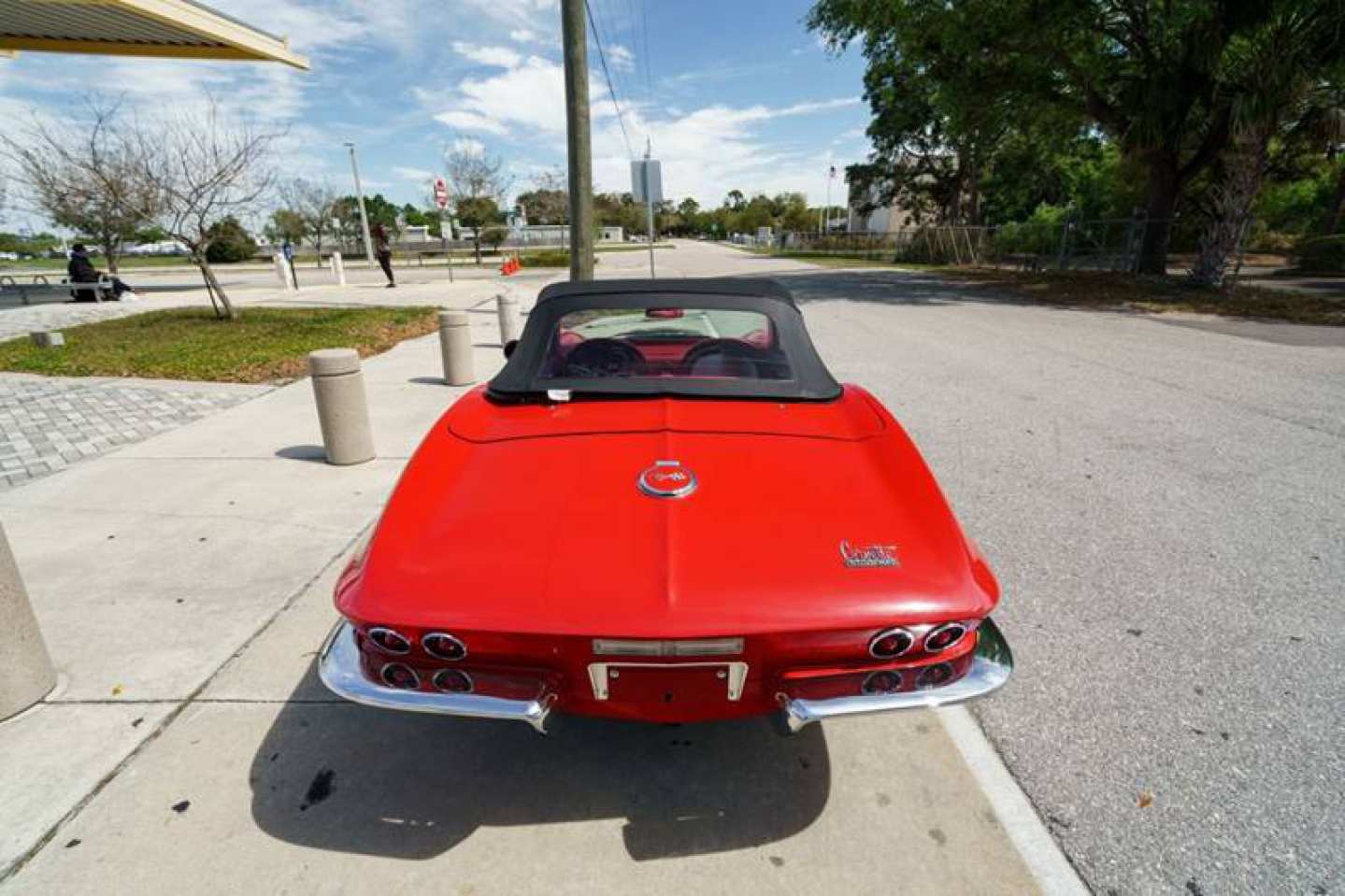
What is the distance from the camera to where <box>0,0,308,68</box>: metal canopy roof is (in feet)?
31.9

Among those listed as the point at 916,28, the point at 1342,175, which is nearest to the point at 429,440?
the point at 916,28

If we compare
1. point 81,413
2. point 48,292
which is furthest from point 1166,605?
point 48,292

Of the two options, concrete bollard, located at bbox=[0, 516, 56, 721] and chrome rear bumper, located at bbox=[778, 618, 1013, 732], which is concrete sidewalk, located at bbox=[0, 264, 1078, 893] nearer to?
concrete bollard, located at bbox=[0, 516, 56, 721]

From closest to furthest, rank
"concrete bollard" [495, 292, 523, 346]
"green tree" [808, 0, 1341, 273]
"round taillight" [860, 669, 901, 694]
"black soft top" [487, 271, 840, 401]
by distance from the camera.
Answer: "round taillight" [860, 669, 901, 694] < "black soft top" [487, 271, 840, 401] < "concrete bollard" [495, 292, 523, 346] < "green tree" [808, 0, 1341, 273]

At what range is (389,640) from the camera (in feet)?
5.27

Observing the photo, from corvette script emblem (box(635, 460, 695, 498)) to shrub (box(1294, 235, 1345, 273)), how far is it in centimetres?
2955

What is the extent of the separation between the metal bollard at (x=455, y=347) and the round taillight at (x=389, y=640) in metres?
5.88

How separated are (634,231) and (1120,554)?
359 feet

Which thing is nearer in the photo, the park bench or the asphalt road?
the asphalt road

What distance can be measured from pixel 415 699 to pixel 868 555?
1253 millimetres

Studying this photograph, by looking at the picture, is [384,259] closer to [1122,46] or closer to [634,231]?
[1122,46]

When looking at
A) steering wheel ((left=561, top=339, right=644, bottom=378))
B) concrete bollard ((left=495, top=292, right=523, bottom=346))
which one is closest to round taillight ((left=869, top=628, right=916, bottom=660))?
steering wheel ((left=561, top=339, right=644, bottom=378))

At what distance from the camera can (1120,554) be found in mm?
3404

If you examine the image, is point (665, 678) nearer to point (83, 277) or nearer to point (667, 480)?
point (667, 480)
